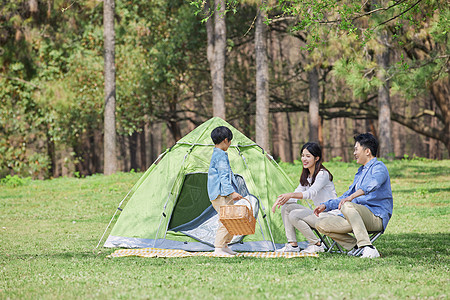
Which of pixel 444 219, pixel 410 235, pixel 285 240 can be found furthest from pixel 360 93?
pixel 285 240

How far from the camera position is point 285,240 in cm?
740

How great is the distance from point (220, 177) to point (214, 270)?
1.48 meters

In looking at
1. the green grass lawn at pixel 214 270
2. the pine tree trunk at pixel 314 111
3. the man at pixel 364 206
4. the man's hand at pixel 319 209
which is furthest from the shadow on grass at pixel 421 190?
the man's hand at pixel 319 209

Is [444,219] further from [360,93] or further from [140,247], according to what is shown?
[140,247]

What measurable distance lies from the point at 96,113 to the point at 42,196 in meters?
7.44

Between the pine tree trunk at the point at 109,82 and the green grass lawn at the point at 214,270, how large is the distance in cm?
719

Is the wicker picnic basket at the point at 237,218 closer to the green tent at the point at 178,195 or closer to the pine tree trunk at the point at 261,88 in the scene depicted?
the green tent at the point at 178,195

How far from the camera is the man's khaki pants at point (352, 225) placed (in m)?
5.90

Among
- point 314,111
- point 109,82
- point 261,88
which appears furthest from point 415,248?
point 314,111

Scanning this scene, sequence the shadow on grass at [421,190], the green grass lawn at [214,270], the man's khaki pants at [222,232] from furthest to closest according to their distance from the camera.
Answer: the shadow on grass at [421,190] < the man's khaki pants at [222,232] < the green grass lawn at [214,270]

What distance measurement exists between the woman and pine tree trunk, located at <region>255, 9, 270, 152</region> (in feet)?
31.9

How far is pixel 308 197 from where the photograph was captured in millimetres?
6406

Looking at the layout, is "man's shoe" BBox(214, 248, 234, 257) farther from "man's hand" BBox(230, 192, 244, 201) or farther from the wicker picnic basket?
"man's hand" BBox(230, 192, 244, 201)

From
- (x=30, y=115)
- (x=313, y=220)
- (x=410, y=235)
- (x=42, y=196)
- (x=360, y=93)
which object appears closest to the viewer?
(x=313, y=220)
